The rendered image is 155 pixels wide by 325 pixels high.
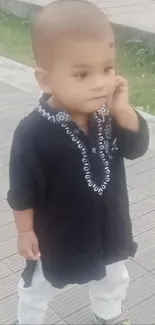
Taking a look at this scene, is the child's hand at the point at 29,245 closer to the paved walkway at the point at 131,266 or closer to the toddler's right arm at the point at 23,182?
the toddler's right arm at the point at 23,182

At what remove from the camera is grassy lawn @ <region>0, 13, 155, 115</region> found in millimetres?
5125

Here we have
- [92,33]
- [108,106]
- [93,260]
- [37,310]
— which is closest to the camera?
[92,33]

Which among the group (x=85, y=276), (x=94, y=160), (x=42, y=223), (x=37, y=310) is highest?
(x=94, y=160)

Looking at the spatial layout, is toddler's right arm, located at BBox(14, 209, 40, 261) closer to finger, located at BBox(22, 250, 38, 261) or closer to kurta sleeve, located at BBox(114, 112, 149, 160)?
finger, located at BBox(22, 250, 38, 261)

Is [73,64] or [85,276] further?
[85,276]

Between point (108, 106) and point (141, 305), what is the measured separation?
1057mm

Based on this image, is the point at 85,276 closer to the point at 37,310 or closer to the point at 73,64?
the point at 37,310

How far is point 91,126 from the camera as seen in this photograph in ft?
6.18

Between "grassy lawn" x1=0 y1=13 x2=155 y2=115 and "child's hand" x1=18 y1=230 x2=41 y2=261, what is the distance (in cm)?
293

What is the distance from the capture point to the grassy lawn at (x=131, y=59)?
5.12 meters

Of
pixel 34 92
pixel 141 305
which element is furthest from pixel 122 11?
pixel 141 305

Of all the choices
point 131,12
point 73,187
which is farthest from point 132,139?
point 131,12

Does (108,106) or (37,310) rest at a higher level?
(108,106)

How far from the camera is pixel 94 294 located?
2.23m
